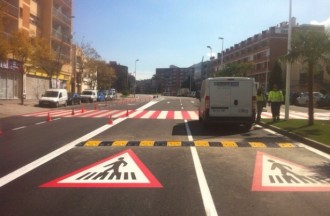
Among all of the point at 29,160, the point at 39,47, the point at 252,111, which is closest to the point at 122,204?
the point at 29,160

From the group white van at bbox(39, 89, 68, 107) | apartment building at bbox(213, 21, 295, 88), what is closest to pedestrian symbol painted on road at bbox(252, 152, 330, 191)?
white van at bbox(39, 89, 68, 107)

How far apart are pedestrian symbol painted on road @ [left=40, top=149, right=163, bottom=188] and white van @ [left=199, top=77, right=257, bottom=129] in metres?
A: 8.28

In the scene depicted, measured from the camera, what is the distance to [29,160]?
10.7m

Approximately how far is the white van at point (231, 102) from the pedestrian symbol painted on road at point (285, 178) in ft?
24.5

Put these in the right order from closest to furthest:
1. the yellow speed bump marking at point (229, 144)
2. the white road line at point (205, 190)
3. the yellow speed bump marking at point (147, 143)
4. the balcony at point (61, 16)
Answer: the white road line at point (205, 190) → the yellow speed bump marking at point (147, 143) → the yellow speed bump marking at point (229, 144) → the balcony at point (61, 16)

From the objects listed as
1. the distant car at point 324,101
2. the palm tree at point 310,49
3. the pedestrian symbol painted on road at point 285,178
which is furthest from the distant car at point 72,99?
the pedestrian symbol painted on road at point 285,178

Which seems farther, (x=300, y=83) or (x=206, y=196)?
(x=300, y=83)

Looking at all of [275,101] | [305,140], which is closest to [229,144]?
[305,140]

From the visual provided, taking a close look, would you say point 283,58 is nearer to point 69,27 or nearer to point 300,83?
point 69,27

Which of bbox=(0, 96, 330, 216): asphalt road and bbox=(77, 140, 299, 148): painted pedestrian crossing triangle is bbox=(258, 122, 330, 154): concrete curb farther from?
bbox=(77, 140, 299, 148): painted pedestrian crossing triangle

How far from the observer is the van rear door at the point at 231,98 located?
60.8 ft

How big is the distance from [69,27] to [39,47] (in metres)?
29.5

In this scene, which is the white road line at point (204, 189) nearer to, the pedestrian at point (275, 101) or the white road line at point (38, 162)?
the white road line at point (38, 162)

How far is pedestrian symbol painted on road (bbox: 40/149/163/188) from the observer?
8.23m
